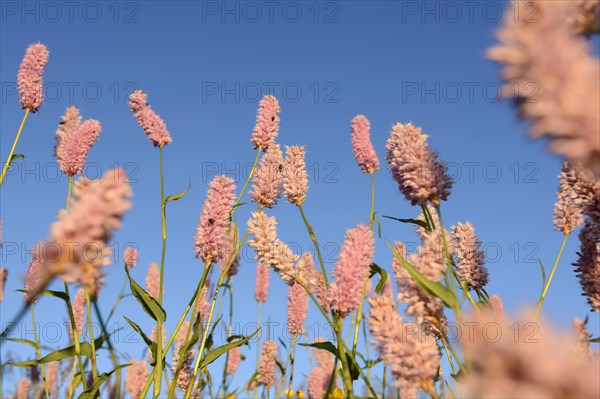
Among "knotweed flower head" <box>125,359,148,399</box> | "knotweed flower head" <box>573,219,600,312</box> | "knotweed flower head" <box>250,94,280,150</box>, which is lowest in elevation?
"knotweed flower head" <box>125,359,148,399</box>

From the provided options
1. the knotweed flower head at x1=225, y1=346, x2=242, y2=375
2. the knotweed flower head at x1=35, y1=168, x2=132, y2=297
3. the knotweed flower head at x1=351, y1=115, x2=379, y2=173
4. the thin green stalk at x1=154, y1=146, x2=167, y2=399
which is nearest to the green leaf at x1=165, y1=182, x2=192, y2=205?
the thin green stalk at x1=154, y1=146, x2=167, y2=399

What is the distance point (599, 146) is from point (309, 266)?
14.6ft

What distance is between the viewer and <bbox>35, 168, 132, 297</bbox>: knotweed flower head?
0.83 meters

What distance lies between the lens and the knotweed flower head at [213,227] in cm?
285

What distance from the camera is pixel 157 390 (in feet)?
8.32

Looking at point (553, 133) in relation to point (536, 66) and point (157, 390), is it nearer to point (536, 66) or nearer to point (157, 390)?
point (536, 66)

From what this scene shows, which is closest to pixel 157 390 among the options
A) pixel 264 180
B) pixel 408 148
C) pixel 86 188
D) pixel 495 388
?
pixel 264 180

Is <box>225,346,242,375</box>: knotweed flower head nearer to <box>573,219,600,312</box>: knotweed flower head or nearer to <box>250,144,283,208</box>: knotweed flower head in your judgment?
<box>250,144,283,208</box>: knotweed flower head

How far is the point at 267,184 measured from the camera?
10.9 feet

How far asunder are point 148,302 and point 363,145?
1769 millimetres

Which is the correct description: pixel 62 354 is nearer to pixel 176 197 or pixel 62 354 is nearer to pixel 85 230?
pixel 176 197

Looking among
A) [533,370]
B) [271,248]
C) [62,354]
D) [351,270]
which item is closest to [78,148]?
[62,354]

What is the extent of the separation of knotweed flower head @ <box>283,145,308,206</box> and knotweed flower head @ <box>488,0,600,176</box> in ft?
8.15

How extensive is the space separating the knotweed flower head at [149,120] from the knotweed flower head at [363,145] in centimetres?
124
